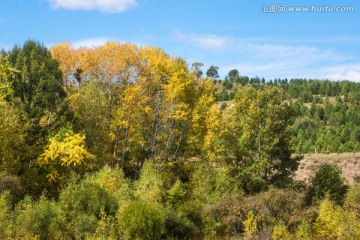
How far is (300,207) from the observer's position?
3034 centimetres

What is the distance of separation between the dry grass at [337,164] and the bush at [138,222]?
1241 inches

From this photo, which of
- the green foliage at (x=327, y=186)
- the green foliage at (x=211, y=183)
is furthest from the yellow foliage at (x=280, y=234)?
the green foliage at (x=327, y=186)

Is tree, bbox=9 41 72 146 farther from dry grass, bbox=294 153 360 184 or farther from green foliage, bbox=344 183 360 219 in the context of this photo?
dry grass, bbox=294 153 360 184

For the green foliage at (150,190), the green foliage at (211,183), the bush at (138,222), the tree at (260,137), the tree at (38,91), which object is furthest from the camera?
the tree at (260,137)

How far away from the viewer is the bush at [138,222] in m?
23.9

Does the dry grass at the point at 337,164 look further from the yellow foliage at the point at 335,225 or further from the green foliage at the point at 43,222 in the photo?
the green foliage at the point at 43,222

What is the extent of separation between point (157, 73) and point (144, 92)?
2862 millimetres

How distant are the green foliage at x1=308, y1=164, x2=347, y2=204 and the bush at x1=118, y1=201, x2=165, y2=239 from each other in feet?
60.4

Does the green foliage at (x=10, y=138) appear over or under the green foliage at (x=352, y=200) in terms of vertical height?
over

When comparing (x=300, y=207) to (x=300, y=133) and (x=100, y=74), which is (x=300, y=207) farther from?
(x=300, y=133)

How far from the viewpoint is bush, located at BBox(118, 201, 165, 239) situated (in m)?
23.9

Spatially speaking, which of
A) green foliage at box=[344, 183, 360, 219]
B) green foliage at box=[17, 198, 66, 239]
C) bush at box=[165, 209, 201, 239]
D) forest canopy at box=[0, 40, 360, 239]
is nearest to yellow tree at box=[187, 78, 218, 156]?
forest canopy at box=[0, 40, 360, 239]

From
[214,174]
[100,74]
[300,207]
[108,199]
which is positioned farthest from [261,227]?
[100,74]

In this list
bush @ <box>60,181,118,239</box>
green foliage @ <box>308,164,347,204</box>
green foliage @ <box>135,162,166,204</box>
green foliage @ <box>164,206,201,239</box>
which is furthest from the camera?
green foliage @ <box>308,164,347,204</box>
